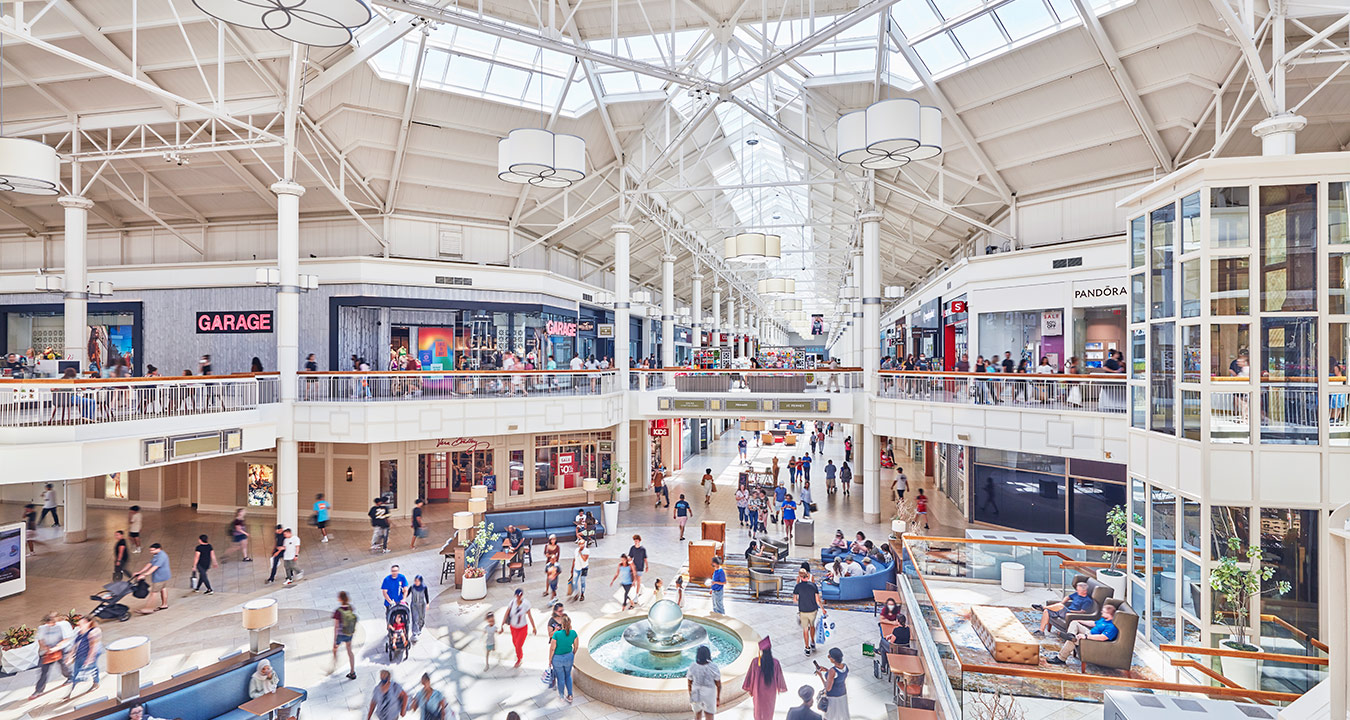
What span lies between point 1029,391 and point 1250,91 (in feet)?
24.5

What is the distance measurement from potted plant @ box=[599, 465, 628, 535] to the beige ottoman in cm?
1026

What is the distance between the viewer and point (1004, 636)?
9422 millimetres

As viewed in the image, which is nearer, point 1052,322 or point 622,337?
point 1052,322

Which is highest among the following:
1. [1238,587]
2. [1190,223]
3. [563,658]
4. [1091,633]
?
[1190,223]

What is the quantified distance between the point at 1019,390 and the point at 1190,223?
696 cm

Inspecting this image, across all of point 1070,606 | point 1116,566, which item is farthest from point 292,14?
point 1116,566

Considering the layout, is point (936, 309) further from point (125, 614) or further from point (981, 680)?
point (125, 614)

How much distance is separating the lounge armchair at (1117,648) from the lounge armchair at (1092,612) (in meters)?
0.70

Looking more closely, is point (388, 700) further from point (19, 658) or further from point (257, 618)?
point (19, 658)

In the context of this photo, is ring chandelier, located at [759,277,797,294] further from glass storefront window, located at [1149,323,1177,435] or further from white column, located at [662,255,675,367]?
glass storefront window, located at [1149,323,1177,435]

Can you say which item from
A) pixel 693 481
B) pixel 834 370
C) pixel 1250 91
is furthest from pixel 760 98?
pixel 693 481

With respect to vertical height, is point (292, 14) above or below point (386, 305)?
above

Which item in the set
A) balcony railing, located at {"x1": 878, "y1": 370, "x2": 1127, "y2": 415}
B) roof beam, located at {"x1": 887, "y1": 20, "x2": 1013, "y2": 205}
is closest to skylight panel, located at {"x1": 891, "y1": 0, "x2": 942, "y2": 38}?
roof beam, located at {"x1": 887, "y1": 20, "x2": 1013, "y2": 205}

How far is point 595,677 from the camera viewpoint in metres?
9.46
